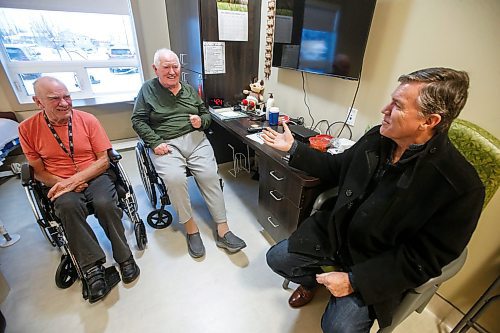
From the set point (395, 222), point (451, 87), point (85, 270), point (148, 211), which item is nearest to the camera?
point (451, 87)

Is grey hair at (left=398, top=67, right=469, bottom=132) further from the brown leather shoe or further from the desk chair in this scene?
the brown leather shoe

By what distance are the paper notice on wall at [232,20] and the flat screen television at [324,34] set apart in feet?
1.24

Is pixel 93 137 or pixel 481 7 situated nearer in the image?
pixel 481 7

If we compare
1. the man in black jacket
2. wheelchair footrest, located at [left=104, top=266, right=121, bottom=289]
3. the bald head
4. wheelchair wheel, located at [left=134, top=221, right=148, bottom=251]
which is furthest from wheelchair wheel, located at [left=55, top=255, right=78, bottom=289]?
the man in black jacket

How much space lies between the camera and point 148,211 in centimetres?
205

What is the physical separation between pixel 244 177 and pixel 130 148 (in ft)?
5.24

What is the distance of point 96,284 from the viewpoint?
4.32ft

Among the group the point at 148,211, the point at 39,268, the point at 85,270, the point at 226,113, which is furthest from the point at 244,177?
the point at 39,268

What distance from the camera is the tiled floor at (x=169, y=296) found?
1.24m

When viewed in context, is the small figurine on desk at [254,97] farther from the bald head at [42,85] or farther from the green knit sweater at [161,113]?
the bald head at [42,85]

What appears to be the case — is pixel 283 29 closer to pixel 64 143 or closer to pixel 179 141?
pixel 179 141

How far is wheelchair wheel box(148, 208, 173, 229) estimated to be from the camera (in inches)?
73.8

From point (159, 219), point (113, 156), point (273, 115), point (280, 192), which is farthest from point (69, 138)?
point (273, 115)

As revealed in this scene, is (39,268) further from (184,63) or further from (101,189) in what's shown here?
(184,63)
